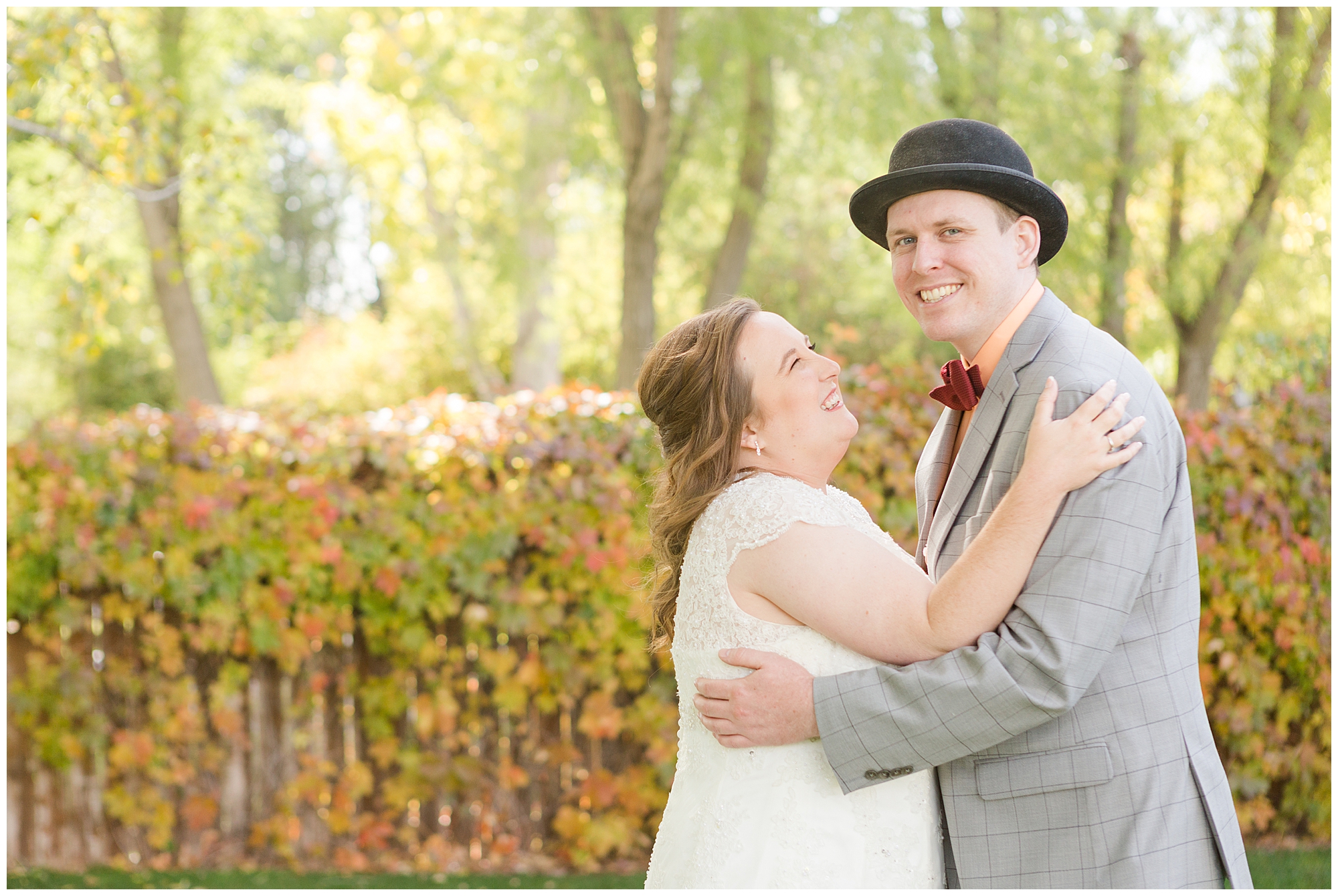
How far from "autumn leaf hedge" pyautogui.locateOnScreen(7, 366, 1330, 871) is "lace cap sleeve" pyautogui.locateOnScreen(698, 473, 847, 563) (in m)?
2.47

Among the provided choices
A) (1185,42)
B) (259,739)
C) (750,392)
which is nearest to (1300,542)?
(750,392)

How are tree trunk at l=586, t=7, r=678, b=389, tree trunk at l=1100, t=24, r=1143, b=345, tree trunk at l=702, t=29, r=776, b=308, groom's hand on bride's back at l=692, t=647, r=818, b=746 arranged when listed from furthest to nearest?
1. tree trunk at l=702, t=29, r=776, b=308
2. tree trunk at l=1100, t=24, r=1143, b=345
3. tree trunk at l=586, t=7, r=678, b=389
4. groom's hand on bride's back at l=692, t=647, r=818, b=746

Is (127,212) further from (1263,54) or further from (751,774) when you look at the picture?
(751,774)

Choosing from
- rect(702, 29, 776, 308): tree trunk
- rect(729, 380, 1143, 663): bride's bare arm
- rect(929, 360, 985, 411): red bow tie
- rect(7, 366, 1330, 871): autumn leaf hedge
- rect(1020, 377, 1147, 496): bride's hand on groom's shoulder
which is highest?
rect(702, 29, 776, 308): tree trunk

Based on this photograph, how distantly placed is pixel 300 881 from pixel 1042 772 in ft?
13.6

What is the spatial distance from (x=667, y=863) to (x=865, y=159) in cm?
1259

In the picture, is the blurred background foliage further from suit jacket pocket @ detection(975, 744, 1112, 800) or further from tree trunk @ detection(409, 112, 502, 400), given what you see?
suit jacket pocket @ detection(975, 744, 1112, 800)

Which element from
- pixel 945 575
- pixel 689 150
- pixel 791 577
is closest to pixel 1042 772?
pixel 945 575

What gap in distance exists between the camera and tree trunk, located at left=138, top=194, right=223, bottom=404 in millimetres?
11688

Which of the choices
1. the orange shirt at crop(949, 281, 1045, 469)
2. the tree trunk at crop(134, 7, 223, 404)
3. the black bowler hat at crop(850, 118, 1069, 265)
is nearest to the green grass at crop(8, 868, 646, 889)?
the orange shirt at crop(949, 281, 1045, 469)

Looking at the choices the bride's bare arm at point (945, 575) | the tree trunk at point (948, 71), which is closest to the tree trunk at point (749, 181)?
the tree trunk at point (948, 71)

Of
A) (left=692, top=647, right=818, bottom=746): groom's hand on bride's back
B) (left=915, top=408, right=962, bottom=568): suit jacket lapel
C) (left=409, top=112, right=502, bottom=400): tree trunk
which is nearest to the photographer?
(left=692, top=647, right=818, bottom=746): groom's hand on bride's back

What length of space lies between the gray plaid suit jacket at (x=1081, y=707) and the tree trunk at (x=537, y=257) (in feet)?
29.0

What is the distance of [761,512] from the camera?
243 centimetres
